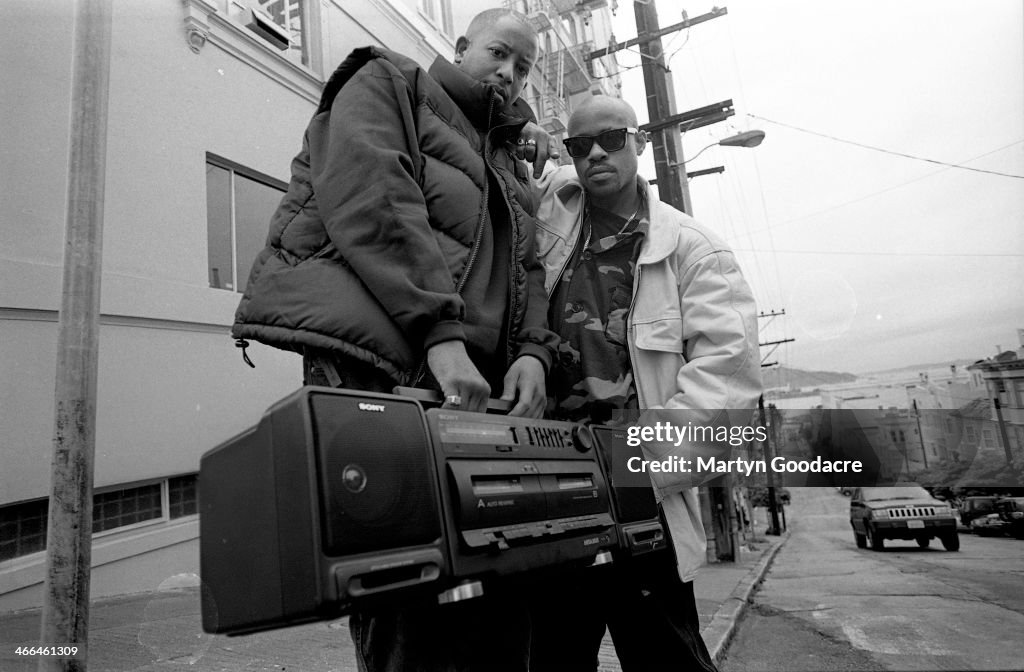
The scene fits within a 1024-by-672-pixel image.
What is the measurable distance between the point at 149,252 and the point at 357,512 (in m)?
4.82

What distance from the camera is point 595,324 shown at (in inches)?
69.5

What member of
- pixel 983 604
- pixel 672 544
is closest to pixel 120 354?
pixel 672 544

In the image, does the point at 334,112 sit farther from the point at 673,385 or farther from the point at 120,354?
the point at 120,354

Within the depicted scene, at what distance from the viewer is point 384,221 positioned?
120cm

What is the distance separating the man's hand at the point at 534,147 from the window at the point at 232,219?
4321 millimetres

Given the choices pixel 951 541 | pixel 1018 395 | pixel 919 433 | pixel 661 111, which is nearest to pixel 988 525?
pixel 951 541

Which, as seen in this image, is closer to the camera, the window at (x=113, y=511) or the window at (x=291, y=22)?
the window at (x=113, y=511)

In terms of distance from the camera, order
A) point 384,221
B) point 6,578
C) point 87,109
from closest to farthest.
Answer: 1. point 384,221
2. point 87,109
3. point 6,578

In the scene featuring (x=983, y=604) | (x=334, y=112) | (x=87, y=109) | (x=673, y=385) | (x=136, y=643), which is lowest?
(x=983, y=604)

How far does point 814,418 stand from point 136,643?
126 inches

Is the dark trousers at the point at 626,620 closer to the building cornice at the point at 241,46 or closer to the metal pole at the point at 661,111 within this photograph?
the building cornice at the point at 241,46

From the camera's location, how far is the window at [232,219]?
5594 millimetres

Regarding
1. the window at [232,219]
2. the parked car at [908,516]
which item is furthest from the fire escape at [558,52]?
the parked car at [908,516]

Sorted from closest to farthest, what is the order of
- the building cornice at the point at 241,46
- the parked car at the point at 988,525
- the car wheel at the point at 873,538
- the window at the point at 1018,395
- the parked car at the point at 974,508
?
the window at the point at 1018,395 < the building cornice at the point at 241,46 < the parked car at the point at 974,508 < the parked car at the point at 988,525 < the car wheel at the point at 873,538
